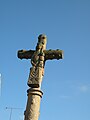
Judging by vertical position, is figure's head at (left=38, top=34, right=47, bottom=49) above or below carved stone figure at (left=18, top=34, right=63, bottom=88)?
above

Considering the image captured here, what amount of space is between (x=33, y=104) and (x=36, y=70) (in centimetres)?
124

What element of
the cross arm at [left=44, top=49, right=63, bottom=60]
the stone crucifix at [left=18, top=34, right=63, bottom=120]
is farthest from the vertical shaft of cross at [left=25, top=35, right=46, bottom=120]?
the cross arm at [left=44, top=49, right=63, bottom=60]

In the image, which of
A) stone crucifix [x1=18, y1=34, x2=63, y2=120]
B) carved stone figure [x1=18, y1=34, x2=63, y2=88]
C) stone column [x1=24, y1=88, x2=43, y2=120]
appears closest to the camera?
stone column [x1=24, y1=88, x2=43, y2=120]

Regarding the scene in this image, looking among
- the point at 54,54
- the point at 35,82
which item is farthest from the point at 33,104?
the point at 54,54

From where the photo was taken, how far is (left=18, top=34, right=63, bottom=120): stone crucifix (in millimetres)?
8039

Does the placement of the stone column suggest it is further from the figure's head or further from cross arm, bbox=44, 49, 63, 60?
the figure's head

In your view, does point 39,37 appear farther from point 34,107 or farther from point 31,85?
point 34,107

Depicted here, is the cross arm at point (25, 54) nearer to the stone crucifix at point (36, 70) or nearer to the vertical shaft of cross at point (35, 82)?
the stone crucifix at point (36, 70)

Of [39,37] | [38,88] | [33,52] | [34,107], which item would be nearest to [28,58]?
[33,52]

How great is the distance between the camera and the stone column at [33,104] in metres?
7.92

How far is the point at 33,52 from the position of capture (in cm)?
934

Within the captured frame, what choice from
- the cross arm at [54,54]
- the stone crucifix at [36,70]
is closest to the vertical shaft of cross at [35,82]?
the stone crucifix at [36,70]

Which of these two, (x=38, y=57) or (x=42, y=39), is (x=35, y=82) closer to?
(x=38, y=57)

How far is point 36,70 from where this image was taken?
8.70 meters
